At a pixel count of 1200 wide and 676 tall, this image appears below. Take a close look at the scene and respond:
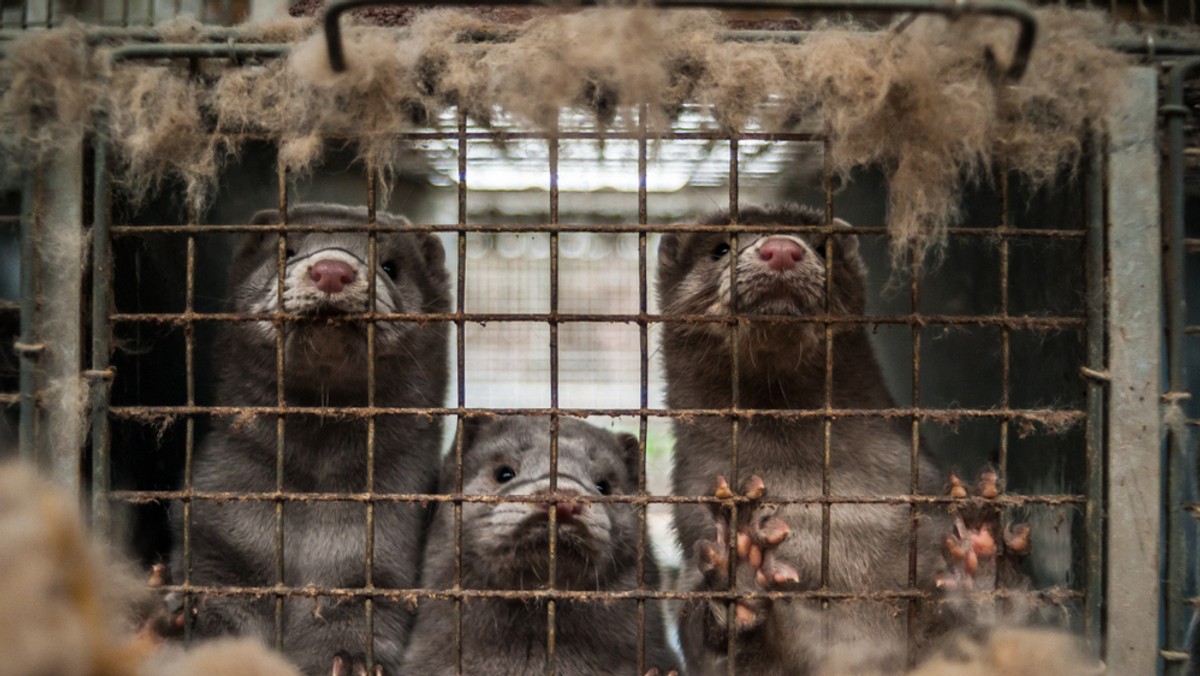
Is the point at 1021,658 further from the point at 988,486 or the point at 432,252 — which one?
the point at 432,252

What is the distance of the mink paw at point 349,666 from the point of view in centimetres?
247

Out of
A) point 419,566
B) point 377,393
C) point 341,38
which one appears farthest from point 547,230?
point 419,566

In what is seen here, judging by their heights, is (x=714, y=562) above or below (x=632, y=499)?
below

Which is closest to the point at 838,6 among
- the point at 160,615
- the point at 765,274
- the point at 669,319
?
the point at 669,319

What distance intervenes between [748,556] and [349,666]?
3.81 ft

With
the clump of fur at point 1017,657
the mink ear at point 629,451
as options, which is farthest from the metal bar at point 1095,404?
the mink ear at point 629,451

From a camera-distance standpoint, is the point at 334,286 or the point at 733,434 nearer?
the point at 733,434

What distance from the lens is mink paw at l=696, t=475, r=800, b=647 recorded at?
2135 mm

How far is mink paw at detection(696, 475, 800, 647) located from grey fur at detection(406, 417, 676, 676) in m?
0.40

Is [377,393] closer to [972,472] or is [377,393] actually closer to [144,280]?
[144,280]

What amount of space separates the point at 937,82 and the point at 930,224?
0.30 m

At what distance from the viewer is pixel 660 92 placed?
1997 millimetres

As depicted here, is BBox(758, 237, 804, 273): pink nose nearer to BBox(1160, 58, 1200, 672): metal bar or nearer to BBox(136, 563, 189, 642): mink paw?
BBox(1160, 58, 1200, 672): metal bar

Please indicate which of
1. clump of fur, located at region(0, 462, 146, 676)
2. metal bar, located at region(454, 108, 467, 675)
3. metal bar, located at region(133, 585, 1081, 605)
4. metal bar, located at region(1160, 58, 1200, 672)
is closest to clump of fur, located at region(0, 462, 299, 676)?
clump of fur, located at region(0, 462, 146, 676)
